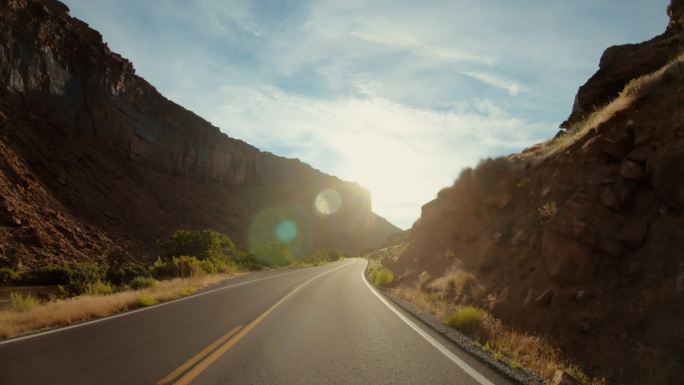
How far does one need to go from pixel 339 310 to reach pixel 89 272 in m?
21.1

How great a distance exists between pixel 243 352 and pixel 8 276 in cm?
2619

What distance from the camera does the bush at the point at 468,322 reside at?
8.81m

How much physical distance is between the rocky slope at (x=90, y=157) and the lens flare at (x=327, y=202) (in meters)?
44.8

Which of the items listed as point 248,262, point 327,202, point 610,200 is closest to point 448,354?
point 610,200

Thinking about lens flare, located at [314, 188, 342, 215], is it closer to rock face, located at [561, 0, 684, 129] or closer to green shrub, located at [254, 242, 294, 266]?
green shrub, located at [254, 242, 294, 266]

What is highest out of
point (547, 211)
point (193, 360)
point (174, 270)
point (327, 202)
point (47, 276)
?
point (327, 202)

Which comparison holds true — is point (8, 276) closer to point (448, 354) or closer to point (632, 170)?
point (448, 354)

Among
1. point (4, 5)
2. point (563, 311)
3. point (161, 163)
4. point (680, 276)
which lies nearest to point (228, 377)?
point (563, 311)

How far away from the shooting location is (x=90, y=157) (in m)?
51.6

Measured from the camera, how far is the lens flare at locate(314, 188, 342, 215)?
138900mm

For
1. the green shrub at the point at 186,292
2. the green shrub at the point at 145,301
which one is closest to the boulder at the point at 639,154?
the green shrub at the point at 145,301

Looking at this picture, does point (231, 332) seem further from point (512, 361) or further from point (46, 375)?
point (512, 361)

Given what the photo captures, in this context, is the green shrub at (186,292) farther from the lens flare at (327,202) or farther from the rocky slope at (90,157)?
the lens flare at (327,202)

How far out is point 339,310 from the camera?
1233 centimetres
